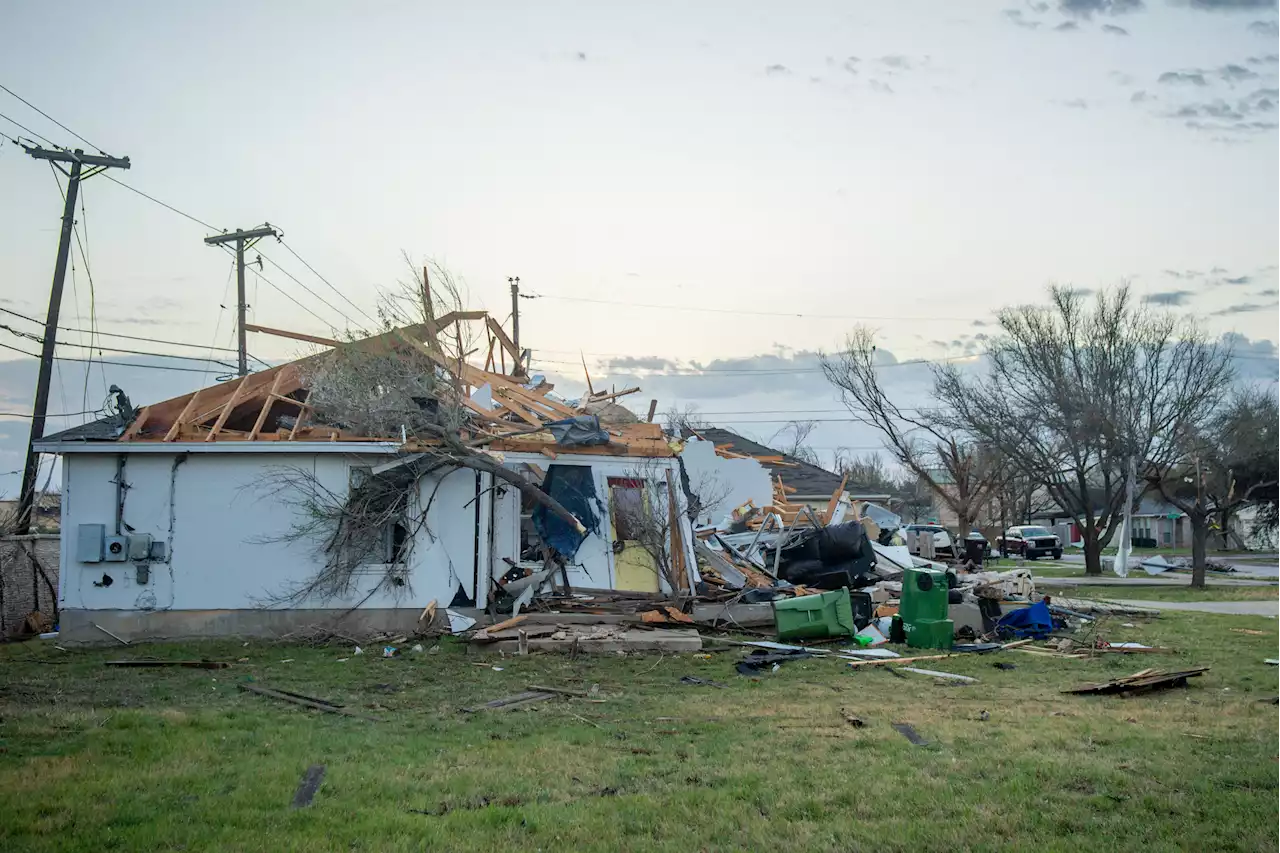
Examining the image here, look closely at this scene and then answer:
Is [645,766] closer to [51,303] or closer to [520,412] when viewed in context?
[520,412]

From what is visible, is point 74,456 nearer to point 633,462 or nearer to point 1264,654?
point 633,462

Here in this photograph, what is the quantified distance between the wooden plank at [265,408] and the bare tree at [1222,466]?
2212 centimetres

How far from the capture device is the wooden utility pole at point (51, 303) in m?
19.3

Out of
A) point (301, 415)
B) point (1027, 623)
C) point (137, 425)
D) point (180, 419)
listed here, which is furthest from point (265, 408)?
point (1027, 623)

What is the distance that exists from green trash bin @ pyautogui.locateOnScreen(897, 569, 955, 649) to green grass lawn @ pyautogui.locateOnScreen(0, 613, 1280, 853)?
2.62m

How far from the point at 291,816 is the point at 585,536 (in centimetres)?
1076

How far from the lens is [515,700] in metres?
9.98

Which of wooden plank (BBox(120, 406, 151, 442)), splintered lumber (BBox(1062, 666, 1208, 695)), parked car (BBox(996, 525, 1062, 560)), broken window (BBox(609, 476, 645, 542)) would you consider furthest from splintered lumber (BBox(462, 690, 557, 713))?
parked car (BBox(996, 525, 1062, 560))

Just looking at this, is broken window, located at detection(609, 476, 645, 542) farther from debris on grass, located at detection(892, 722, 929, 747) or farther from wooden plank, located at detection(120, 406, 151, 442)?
debris on grass, located at detection(892, 722, 929, 747)

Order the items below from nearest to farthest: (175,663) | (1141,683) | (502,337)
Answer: (1141,683), (175,663), (502,337)

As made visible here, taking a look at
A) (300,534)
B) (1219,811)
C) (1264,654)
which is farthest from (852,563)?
(1219,811)

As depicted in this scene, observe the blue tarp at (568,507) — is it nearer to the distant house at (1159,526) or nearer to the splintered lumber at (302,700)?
the splintered lumber at (302,700)

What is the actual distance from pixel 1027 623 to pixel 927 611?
2200 mm

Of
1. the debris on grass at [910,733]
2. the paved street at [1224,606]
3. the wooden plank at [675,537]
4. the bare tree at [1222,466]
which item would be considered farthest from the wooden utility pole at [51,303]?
the bare tree at [1222,466]
